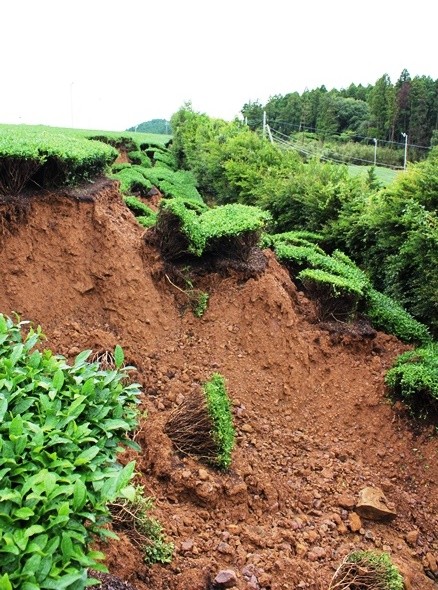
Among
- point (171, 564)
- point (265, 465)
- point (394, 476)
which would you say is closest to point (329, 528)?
point (265, 465)

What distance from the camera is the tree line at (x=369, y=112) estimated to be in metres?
42.5

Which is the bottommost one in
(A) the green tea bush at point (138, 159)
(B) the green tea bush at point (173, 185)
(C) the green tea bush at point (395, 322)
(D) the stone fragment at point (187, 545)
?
(D) the stone fragment at point (187, 545)

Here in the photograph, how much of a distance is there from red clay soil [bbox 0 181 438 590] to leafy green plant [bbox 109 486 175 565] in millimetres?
81

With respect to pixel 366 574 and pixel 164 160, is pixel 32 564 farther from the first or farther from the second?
pixel 164 160

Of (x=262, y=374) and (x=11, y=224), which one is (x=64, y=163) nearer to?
(x=11, y=224)

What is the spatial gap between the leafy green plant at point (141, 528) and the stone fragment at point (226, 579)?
334 millimetres

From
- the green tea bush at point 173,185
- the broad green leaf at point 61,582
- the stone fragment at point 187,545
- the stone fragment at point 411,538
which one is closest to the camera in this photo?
the broad green leaf at point 61,582

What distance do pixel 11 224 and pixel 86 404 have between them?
10.8 ft

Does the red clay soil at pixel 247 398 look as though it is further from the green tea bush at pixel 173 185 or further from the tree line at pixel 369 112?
the tree line at pixel 369 112

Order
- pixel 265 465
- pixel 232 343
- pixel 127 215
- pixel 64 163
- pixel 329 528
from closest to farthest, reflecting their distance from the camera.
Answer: pixel 329 528
pixel 265 465
pixel 64 163
pixel 232 343
pixel 127 215

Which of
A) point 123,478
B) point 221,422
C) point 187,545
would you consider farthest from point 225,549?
point 123,478

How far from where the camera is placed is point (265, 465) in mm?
5066

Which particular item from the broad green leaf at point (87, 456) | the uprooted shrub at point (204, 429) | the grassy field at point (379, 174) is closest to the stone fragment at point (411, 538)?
the uprooted shrub at point (204, 429)

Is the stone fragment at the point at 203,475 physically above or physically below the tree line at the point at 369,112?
below
